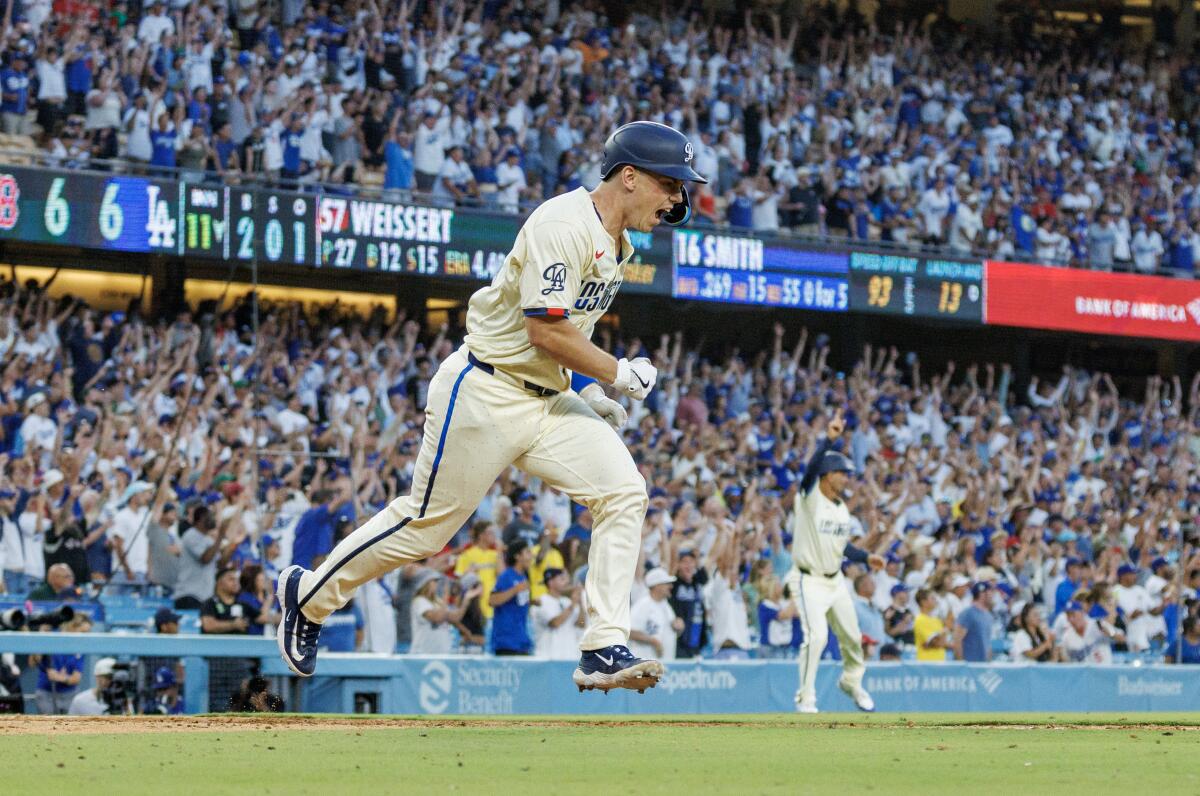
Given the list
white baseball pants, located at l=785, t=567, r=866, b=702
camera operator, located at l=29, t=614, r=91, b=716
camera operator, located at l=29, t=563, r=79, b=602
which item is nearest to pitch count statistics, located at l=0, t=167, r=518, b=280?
camera operator, located at l=29, t=563, r=79, b=602

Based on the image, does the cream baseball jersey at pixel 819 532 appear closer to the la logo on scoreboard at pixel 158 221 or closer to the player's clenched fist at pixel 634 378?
the player's clenched fist at pixel 634 378

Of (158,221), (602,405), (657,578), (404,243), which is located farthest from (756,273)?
(602,405)

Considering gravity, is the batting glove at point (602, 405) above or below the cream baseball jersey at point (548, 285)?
below

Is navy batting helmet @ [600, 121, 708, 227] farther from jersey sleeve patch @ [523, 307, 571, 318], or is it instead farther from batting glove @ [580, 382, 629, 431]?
batting glove @ [580, 382, 629, 431]

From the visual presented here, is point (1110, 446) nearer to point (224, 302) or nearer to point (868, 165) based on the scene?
point (868, 165)

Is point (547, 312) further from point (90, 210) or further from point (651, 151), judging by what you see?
point (90, 210)

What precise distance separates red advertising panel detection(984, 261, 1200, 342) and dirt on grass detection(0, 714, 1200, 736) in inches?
666

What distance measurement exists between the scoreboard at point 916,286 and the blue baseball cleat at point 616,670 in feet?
58.0

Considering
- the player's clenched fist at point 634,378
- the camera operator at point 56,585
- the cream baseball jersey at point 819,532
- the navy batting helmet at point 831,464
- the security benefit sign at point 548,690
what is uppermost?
the player's clenched fist at point 634,378

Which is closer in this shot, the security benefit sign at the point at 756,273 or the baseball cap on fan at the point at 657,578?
the baseball cap on fan at the point at 657,578

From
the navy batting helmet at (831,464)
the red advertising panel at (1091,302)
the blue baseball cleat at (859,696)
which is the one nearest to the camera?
the blue baseball cleat at (859,696)

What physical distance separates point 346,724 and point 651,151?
121 inches

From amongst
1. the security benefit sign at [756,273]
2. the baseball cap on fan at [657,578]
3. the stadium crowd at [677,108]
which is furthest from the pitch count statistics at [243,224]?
the baseball cap on fan at [657,578]

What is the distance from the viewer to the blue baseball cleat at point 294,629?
754 cm
